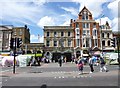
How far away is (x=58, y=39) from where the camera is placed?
78500 millimetres

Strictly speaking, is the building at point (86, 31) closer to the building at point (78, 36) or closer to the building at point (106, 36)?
the building at point (78, 36)

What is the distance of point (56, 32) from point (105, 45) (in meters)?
14.5

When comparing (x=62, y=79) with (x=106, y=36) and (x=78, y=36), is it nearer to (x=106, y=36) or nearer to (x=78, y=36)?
(x=78, y=36)

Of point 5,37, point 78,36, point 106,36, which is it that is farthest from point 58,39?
point 5,37

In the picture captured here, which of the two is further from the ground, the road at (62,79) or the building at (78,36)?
the building at (78,36)

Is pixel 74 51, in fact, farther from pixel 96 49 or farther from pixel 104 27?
pixel 104 27

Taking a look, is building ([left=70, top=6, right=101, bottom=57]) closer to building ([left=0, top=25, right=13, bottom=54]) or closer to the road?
building ([left=0, top=25, right=13, bottom=54])

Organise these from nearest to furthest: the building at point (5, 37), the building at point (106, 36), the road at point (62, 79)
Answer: the road at point (62, 79), the building at point (106, 36), the building at point (5, 37)

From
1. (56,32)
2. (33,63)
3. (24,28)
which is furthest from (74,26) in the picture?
(33,63)

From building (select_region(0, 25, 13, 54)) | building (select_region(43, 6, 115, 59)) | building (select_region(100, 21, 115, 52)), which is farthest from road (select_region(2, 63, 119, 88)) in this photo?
building (select_region(0, 25, 13, 54))

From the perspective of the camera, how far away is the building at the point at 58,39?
Answer: 78.1m

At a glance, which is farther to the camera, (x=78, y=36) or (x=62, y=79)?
(x=78, y=36)

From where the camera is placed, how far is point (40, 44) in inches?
3091

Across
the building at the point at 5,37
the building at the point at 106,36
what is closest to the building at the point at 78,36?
the building at the point at 106,36
